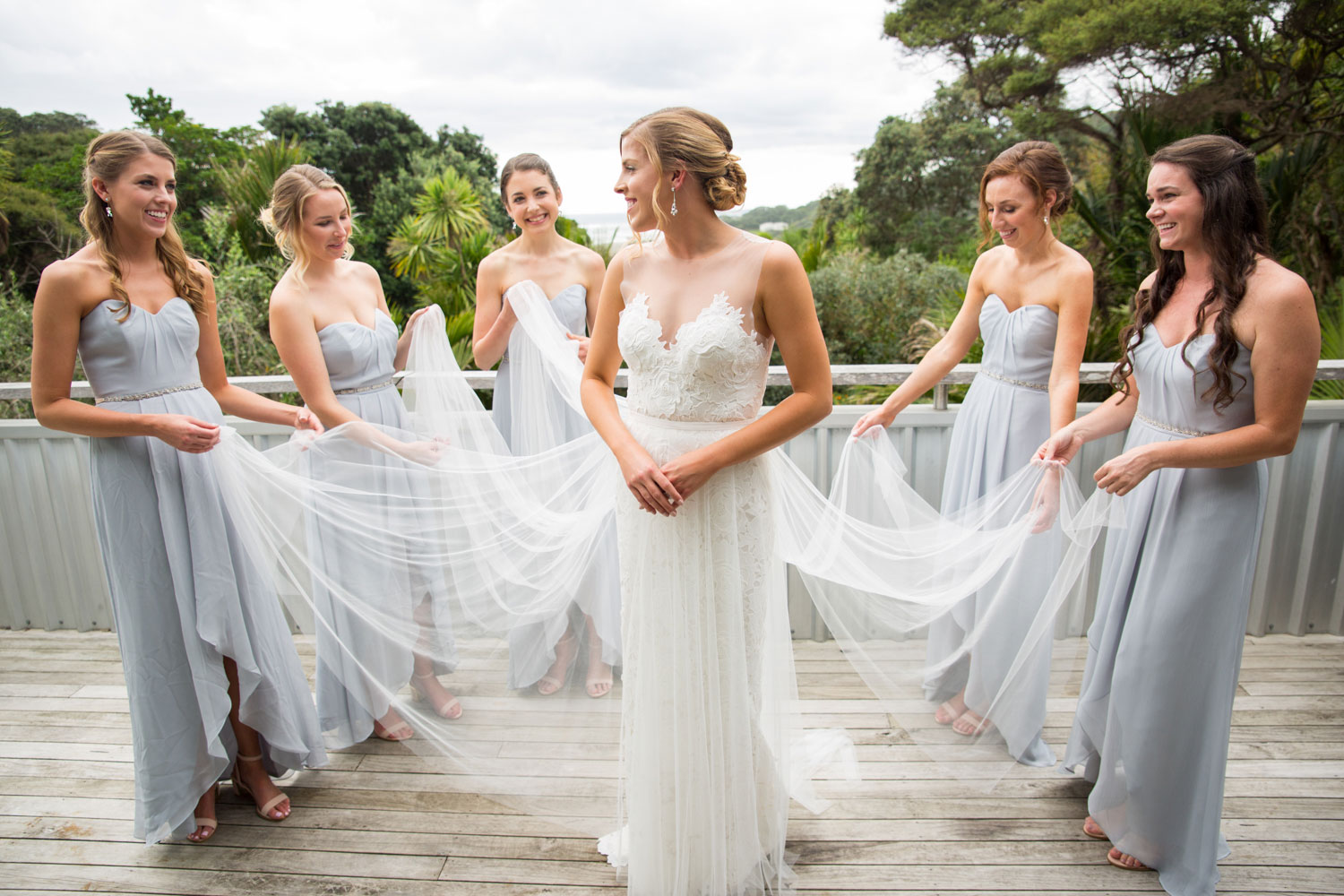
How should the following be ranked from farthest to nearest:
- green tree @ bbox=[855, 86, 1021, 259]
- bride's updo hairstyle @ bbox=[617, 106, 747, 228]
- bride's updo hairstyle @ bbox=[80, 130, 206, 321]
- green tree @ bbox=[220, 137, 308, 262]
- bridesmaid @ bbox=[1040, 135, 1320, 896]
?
green tree @ bbox=[855, 86, 1021, 259], green tree @ bbox=[220, 137, 308, 262], bride's updo hairstyle @ bbox=[80, 130, 206, 321], bridesmaid @ bbox=[1040, 135, 1320, 896], bride's updo hairstyle @ bbox=[617, 106, 747, 228]

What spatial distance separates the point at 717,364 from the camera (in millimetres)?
1843

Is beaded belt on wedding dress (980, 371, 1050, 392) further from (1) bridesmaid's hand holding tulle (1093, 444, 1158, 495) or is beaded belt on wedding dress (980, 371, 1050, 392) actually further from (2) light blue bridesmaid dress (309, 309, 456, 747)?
(2) light blue bridesmaid dress (309, 309, 456, 747)

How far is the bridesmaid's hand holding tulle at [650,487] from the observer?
1806 mm

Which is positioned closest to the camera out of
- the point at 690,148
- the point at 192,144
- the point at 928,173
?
the point at 690,148

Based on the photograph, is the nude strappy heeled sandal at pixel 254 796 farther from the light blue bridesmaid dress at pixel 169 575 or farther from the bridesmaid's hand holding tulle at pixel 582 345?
the bridesmaid's hand holding tulle at pixel 582 345

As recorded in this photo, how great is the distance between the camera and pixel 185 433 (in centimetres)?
214

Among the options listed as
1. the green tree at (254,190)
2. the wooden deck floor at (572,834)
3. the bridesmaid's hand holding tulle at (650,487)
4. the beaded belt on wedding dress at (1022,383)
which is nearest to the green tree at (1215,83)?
the beaded belt on wedding dress at (1022,383)

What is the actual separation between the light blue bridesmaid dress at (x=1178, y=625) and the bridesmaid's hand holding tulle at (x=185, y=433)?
245cm

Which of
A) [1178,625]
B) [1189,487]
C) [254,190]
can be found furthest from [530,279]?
A: [254,190]

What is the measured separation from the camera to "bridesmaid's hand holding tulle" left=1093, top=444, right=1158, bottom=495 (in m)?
1.95

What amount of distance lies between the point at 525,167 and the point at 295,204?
822 millimetres

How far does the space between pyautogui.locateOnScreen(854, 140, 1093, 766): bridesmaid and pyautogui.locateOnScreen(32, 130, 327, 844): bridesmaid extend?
2.07 metres

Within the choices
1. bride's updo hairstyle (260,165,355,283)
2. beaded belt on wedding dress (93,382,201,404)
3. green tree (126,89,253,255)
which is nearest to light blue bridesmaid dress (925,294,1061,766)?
bride's updo hairstyle (260,165,355,283)

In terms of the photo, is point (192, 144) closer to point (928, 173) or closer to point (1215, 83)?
point (928, 173)
